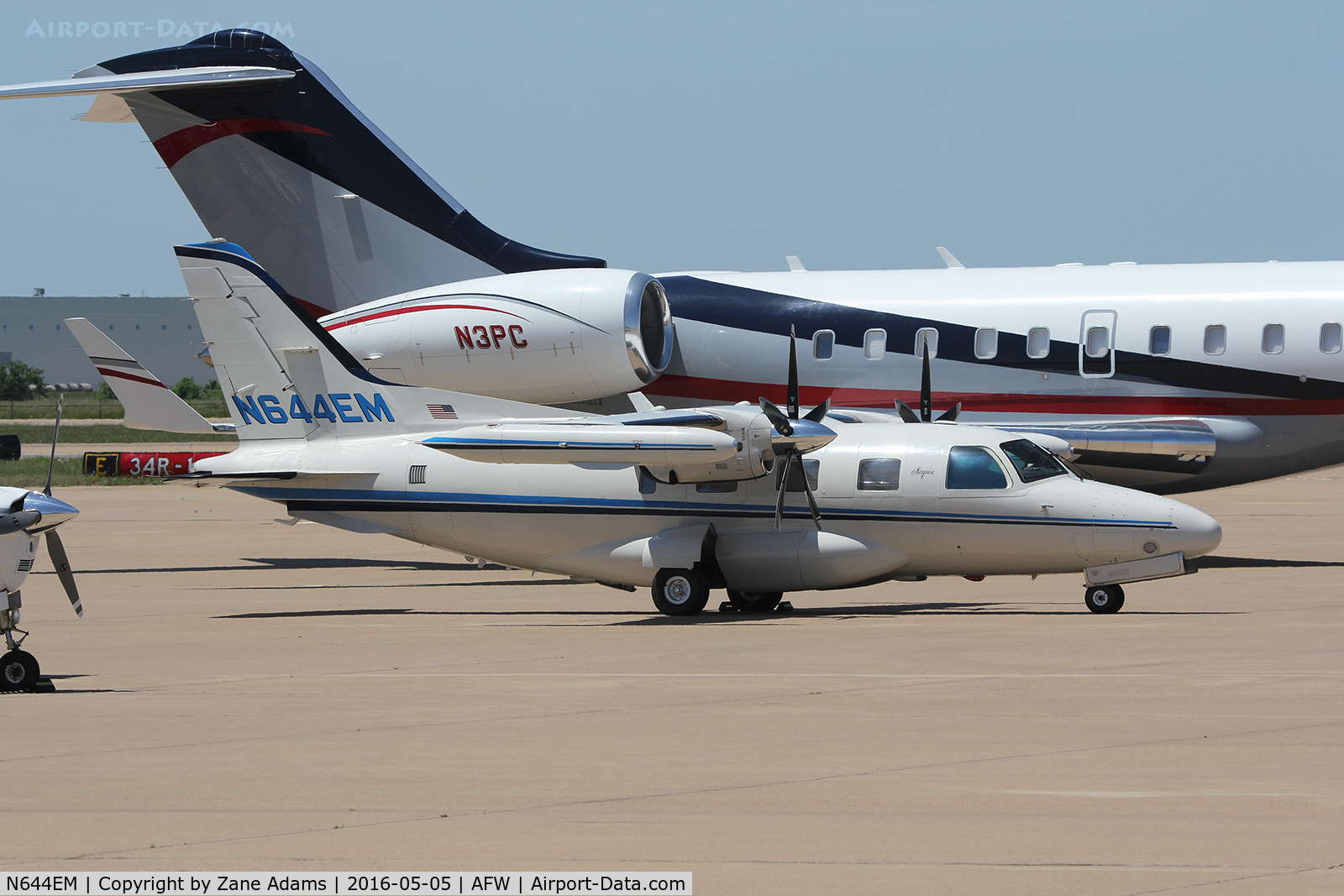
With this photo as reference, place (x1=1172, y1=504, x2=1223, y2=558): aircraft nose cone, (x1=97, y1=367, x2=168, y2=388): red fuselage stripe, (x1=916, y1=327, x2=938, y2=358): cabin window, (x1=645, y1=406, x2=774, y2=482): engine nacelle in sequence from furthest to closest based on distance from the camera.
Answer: (x1=97, y1=367, x2=168, y2=388): red fuselage stripe < (x1=916, y1=327, x2=938, y2=358): cabin window < (x1=645, y1=406, x2=774, y2=482): engine nacelle < (x1=1172, y1=504, x2=1223, y2=558): aircraft nose cone

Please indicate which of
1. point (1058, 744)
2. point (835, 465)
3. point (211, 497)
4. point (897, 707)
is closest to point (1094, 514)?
point (835, 465)

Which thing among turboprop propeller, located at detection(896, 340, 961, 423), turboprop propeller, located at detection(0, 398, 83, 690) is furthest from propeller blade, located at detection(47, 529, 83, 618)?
turboprop propeller, located at detection(896, 340, 961, 423)

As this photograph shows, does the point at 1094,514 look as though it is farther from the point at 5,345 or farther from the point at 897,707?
the point at 5,345

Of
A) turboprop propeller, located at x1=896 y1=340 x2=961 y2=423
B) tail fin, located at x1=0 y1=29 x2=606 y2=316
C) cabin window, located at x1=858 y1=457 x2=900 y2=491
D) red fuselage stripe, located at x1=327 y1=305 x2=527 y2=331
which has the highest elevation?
tail fin, located at x1=0 y1=29 x2=606 y2=316

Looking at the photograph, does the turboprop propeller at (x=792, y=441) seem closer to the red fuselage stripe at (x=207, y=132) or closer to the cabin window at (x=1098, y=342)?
the cabin window at (x=1098, y=342)

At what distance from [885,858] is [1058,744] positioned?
3193 millimetres

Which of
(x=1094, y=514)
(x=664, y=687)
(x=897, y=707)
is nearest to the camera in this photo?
(x=897, y=707)

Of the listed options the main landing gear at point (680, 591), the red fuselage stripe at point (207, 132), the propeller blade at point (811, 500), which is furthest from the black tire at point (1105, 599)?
the red fuselage stripe at point (207, 132)

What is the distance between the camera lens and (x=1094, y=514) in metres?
18.6

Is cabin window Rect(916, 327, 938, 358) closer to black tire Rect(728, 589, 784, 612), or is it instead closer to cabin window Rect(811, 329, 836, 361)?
cabin window Rect(811, 329, 836, 361)

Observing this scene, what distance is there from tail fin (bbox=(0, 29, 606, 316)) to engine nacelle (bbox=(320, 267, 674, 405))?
1.46 meters

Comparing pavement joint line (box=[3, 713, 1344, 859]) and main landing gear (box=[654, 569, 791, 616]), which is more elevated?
pavement joint line (box=[3, 713, 1344, 859])

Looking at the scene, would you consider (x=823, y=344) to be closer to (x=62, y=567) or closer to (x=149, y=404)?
(x=149, y=404)

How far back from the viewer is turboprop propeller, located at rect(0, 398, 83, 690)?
12375 mm
